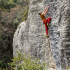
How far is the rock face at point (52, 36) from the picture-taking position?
5094 millimetres

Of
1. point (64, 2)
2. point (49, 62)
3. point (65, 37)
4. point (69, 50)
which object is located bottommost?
point (49, 62)

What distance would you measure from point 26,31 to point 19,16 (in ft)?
18.9

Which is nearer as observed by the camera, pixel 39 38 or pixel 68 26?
pixel 68 26

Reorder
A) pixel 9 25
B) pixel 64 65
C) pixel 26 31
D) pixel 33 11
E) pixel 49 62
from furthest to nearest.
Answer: pixel 9 25 < pixel 26 31 < pixel 33 11 < pixel 49 62 < pixel 64 65

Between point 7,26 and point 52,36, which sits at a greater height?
point 7,26

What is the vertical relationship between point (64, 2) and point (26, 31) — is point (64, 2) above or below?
above

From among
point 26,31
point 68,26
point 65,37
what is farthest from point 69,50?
point 26,31

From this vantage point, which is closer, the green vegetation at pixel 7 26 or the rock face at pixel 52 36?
the rock face at pixel 52 36

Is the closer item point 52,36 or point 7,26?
point 52,36

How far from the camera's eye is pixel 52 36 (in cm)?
641

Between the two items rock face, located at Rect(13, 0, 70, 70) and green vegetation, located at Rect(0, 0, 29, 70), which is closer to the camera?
rock face, located at Rect(13, 0, 70, 70)

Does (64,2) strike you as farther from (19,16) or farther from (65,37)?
(19,16)

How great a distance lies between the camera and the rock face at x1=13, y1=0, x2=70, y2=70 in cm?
509

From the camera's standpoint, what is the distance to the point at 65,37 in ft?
16.5
